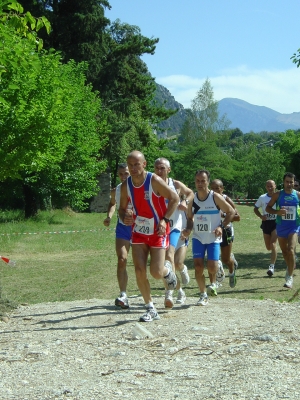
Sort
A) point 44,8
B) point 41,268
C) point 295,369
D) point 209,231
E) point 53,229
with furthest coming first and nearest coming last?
1. point 44,8
2. point 53,229
3. point 41,268
4. point 209,231
5. point 295,369

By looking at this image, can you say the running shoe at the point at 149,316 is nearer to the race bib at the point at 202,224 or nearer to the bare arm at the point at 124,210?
the bare arm at the point at 124,210

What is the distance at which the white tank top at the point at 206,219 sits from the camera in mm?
10141

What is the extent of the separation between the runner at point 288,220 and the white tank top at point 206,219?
10.0 ft

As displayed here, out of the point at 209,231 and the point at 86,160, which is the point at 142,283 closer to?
the point at 209,231

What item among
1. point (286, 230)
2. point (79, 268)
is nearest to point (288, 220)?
point (286, 230)

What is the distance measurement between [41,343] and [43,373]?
1197mm

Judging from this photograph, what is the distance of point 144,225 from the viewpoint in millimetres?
8516

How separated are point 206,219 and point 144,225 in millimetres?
1897

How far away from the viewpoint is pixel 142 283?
862cm

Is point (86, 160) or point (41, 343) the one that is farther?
point (86, 160)

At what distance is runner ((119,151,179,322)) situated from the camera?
8328 millimetres

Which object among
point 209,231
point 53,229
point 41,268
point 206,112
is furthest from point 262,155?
point 209,231

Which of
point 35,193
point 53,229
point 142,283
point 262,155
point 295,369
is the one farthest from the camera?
point 262,155

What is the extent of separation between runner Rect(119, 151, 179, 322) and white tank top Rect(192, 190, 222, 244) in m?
1.55
